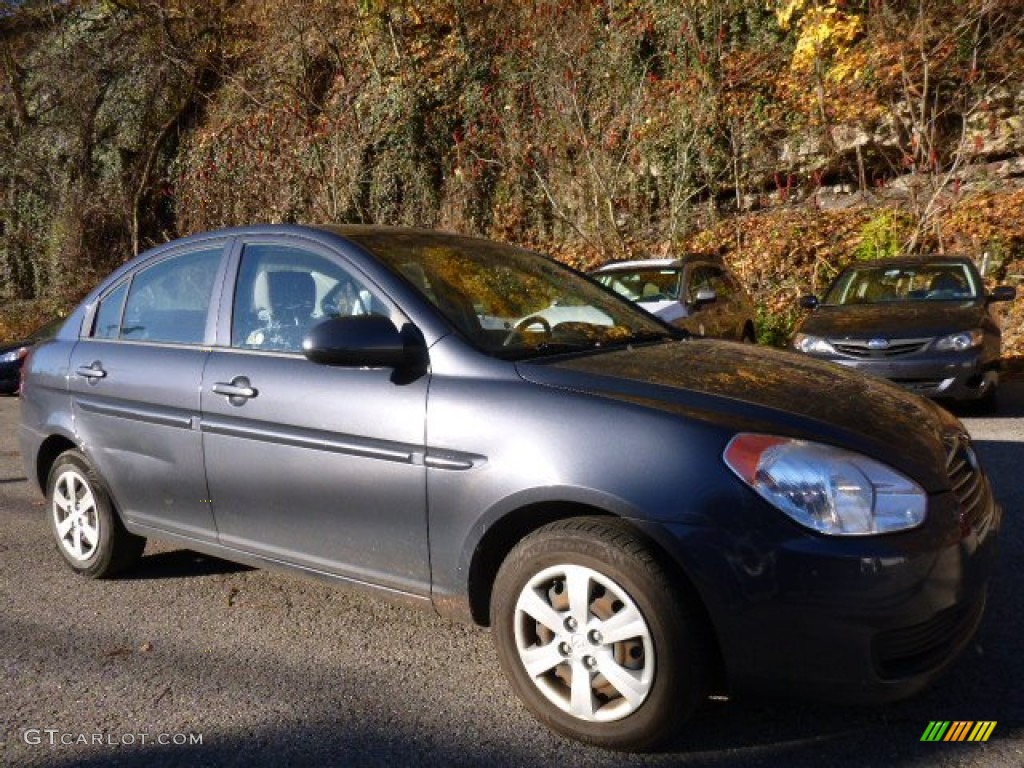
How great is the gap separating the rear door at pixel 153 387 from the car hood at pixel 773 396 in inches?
64.1

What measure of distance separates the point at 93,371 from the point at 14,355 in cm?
875

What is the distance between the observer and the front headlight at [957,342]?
7.52 m

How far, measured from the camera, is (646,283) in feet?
32.9

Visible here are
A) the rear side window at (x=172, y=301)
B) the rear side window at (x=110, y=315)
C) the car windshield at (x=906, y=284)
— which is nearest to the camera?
the rear side window at (x=172, y=301)

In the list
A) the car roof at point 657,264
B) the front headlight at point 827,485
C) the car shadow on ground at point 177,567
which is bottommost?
the car shadow on ground at point 177,567

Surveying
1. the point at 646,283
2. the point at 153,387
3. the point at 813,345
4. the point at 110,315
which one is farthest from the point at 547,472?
the point at 646,283

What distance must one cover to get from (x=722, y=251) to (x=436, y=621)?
12.2 meters

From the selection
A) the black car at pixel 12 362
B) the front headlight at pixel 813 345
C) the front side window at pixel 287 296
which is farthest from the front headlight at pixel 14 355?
the front headlight at pixel 813 345

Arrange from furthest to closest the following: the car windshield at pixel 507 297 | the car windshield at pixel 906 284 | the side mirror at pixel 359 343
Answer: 1. the car windshield at pixel 906 284
2. the car windshield at pixel 507 297
3. the side mirror at pixel 359 343

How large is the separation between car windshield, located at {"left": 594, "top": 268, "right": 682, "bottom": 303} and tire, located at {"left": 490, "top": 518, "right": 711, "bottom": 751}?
7267mm

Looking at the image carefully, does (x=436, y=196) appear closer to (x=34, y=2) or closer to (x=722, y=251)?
(x=722, y=251)

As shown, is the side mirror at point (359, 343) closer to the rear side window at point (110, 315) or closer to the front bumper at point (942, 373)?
the rear side window at point (110, 315)

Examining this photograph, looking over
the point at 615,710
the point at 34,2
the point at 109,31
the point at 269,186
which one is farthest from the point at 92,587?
the point at 34,2

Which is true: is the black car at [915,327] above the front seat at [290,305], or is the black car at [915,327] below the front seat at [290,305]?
below
